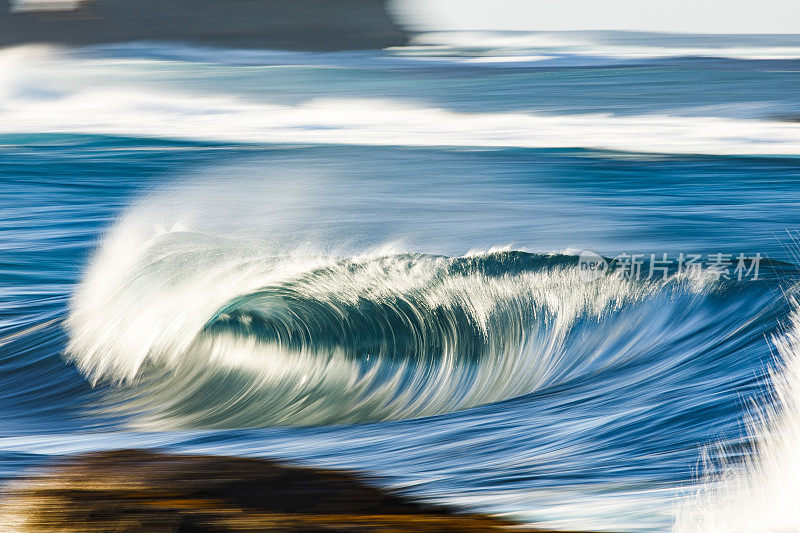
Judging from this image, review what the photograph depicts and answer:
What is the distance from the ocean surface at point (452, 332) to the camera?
9.93ft

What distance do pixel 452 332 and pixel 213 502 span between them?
3.17 metres

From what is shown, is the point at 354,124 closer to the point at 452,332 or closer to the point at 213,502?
the point at 452,332

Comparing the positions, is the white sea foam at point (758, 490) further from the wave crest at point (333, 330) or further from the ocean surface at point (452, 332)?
the wave crest at point (333, 330)

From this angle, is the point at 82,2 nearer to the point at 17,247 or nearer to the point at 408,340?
the point at 17,247

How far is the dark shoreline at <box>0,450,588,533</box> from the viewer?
93.2 inches

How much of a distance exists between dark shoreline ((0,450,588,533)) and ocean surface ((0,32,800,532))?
0.18 meters

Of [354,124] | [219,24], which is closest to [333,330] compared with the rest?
[354,124]

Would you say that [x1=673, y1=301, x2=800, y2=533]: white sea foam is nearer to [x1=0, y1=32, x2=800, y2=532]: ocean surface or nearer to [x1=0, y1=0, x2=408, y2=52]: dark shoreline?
[x1=0, y1=32, x2=800, y2=532]: ocean surface

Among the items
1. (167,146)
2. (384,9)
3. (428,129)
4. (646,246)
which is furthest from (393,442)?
(384,9)

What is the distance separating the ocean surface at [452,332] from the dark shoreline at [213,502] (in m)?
0.18

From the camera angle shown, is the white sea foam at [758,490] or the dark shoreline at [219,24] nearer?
the white sea foam at [758,490]

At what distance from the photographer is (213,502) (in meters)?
2.53

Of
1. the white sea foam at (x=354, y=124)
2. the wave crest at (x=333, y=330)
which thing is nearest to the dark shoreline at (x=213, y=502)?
the wave crest at (x=333, y=330)

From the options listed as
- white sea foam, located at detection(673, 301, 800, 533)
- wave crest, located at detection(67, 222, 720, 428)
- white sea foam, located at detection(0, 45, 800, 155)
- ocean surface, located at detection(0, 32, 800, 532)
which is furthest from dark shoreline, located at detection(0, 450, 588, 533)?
white sea foam, located at detection(0, 45, 800, 155)
